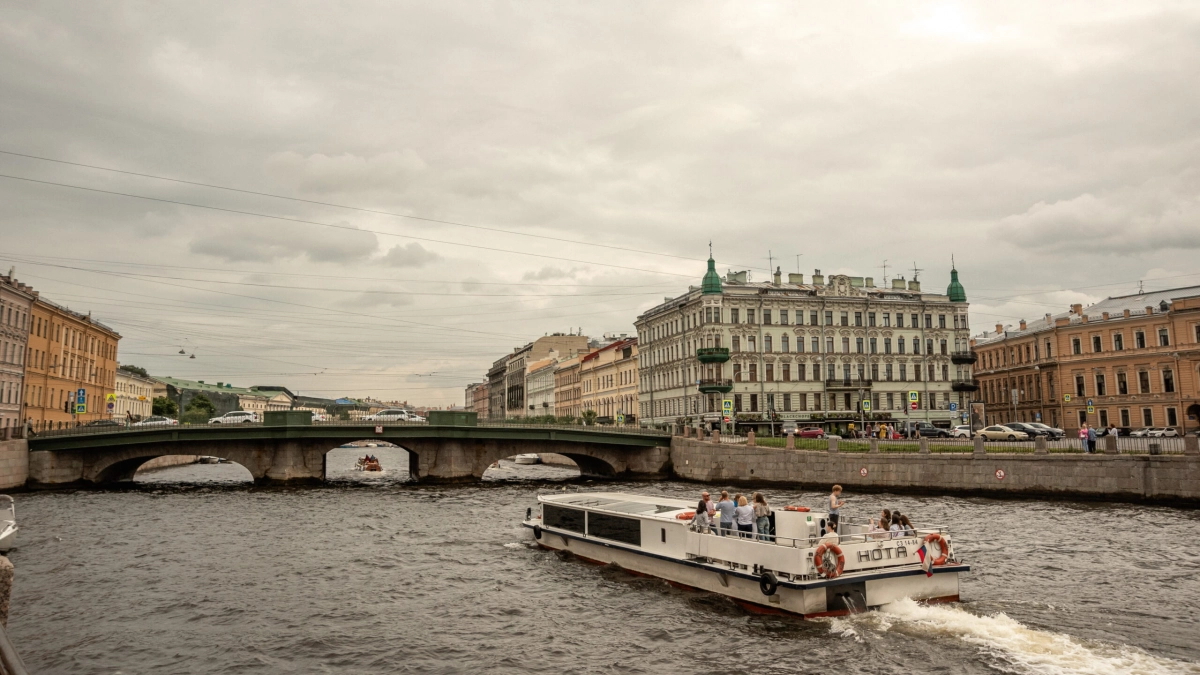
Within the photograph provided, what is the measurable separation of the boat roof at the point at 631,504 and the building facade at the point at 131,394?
322 feet

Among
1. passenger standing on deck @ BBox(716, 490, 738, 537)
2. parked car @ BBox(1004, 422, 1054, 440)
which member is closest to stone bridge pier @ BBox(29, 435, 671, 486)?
parked car @ BBox(1004, 422, 1054, 440)

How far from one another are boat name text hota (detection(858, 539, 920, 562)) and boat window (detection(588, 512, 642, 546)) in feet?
24.9

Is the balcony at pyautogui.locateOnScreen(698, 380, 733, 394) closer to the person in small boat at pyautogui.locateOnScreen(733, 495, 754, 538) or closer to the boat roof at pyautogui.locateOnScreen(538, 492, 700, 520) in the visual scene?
the boat roof at pyautogui.locateOnScreen(538, 492, 700, 520)

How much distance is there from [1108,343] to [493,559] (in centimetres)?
6966

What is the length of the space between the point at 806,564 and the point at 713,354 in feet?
197

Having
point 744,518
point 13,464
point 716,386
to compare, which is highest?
point 716,386

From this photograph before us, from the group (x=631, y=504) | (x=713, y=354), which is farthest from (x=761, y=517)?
(x=713, y=354)

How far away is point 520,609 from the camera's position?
2150 centimetres

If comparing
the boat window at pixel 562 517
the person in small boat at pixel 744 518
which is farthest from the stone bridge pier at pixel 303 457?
the person in small boat at pixel 744 518

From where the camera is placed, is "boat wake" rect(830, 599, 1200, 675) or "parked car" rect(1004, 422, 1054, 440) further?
"parked car" rect(1004, 422, 1054, 440)

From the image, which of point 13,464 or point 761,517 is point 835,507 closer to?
point 761,517

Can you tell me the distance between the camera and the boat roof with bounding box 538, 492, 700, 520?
25712 millimetres

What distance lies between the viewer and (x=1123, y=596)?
68.5 feet

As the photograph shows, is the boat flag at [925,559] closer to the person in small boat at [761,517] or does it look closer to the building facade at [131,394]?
the person in small boat at [761,517]
